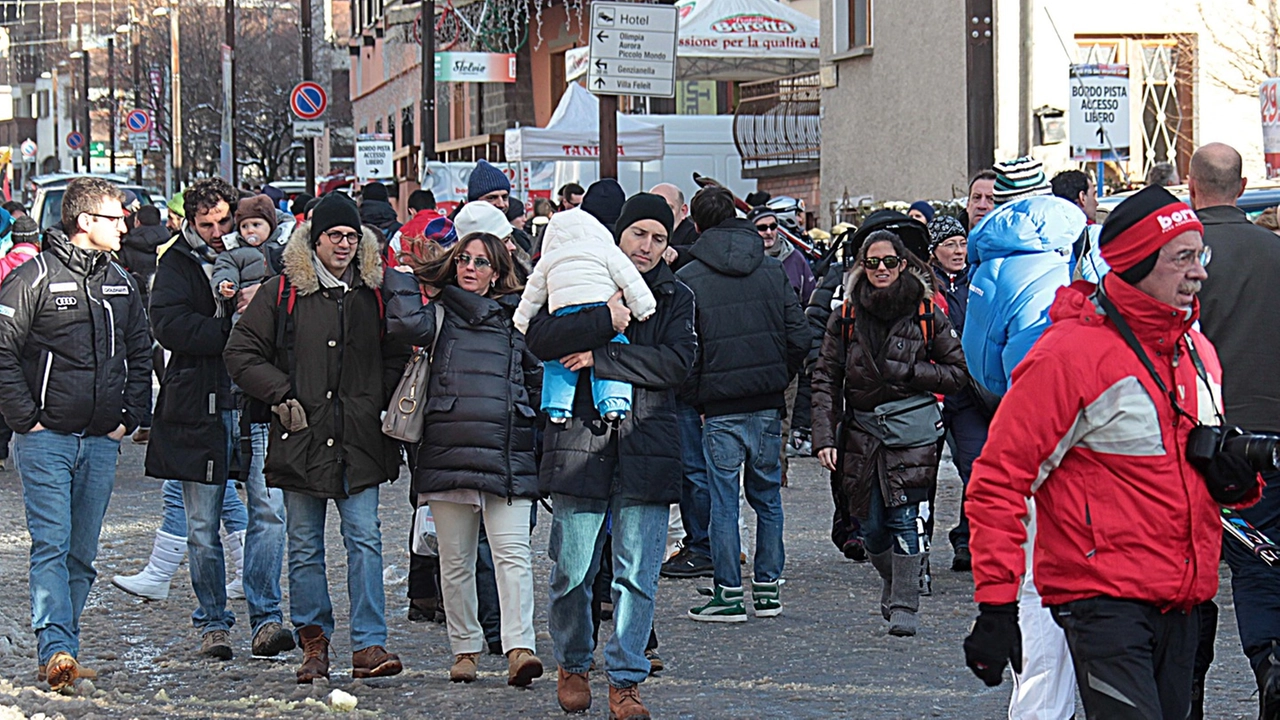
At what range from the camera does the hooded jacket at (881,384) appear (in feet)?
28.2

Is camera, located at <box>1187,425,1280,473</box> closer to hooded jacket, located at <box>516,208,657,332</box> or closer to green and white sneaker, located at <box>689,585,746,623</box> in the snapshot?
hooded jacket, located at <box>516,208,657,332</box>

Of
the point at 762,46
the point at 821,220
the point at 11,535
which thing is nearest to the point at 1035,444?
the point at 11,535

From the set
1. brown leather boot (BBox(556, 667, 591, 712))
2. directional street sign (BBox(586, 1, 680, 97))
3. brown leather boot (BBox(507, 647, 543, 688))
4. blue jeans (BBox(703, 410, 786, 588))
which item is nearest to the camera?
brown leather boot (BBox(556, 667, 591, 712))

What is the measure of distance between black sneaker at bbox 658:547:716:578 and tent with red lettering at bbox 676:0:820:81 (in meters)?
13.1

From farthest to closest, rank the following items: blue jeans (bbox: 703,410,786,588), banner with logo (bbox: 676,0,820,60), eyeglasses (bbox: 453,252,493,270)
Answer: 1. banner with logo (bbox: 676,0,820,60)
2. blue jeans (bbox: 703,410,786,588)
3. eyeglasses (bbox: 453,252,493,270)

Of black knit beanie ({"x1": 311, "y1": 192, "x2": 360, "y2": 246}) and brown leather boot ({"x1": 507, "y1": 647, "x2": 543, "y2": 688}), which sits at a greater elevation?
black knit beanie ({"x1": 311, "y1": 192, "x2": 360, "y2": 246})

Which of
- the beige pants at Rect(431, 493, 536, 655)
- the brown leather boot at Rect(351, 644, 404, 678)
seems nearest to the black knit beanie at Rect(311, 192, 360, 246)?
the beige pants at Rect(431, 493, 536, 655)

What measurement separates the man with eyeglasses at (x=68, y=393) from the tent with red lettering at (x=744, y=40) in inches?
600

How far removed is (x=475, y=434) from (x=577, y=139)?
16293 mm

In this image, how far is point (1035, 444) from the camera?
458 centimetres

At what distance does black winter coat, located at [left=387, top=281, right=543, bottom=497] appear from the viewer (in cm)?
755

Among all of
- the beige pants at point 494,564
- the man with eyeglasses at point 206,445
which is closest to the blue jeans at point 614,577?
the beige pants at point 494,564

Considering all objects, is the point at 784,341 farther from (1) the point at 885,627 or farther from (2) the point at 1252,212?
(2) the point at 1252,212

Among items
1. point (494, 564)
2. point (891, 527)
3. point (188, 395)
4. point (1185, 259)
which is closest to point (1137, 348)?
point (1185, 259)
